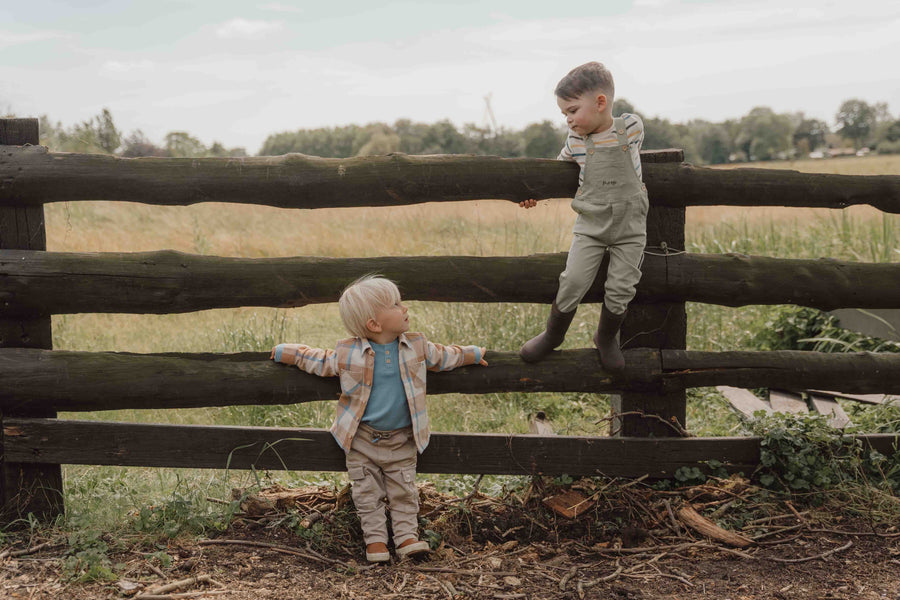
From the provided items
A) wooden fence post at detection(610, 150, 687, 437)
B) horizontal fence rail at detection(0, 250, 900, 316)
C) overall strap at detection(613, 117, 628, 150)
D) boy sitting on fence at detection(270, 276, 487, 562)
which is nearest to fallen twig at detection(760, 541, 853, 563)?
wooden fence post at detection(610, 150, 687, 437)

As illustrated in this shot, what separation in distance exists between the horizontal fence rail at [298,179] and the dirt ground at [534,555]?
4.82 feet

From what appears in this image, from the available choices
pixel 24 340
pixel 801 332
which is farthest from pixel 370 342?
pixel 801 332

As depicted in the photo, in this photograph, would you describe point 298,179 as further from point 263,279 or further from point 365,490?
point 365,490

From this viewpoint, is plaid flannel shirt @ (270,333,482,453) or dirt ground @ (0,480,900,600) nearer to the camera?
dirt ground @ (0,480,900,600)

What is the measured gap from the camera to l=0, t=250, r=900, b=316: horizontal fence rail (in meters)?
3.60

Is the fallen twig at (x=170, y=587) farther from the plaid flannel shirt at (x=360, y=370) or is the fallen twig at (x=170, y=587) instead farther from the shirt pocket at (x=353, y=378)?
the shirt pocket at (x=353, y=378)

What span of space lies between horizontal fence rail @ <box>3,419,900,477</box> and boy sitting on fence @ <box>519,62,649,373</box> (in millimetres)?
716

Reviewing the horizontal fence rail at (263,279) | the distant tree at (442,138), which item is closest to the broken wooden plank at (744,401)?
the horizontal fence rail at (263,279)

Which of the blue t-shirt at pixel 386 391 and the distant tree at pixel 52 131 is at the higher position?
the distant tree at pixel 52 131

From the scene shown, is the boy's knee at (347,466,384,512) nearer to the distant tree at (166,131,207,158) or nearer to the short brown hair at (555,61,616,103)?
the short brown hair at (555,61,616,103)

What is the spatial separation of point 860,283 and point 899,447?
90 cm

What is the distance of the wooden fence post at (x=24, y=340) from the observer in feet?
12.1

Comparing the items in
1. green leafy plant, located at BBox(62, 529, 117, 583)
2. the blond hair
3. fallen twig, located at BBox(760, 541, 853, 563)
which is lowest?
fallen twig, located at BBox(760, 541, 853, 563)

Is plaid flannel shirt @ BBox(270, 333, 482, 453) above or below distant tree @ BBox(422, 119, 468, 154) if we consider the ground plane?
below
